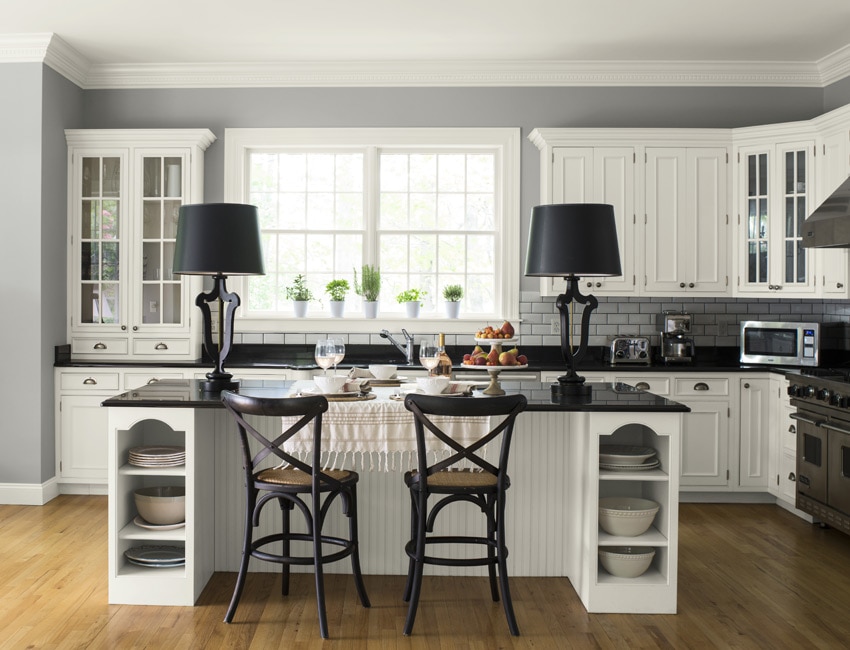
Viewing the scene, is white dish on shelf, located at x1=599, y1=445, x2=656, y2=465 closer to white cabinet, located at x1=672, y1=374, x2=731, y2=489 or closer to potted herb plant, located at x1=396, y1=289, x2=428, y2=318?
white cabinet, located at x1=672, y1=374, x2=731, y2=489

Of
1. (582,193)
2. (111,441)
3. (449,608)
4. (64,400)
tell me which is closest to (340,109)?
(582,193)

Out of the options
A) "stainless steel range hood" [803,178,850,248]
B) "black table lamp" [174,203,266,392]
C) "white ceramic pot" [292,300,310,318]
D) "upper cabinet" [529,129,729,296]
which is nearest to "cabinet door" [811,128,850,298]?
"stainless steel range hood" [803,178,850,248]

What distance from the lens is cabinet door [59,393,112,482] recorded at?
5.35 m

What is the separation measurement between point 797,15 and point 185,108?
411cm

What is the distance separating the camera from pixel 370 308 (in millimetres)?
5793

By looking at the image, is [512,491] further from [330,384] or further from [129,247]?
[129,247]

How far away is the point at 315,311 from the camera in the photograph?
6.00 meters

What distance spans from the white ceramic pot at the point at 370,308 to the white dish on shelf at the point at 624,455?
104 inches

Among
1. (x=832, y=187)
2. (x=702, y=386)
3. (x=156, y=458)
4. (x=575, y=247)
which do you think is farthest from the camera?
(x=702, y=386)

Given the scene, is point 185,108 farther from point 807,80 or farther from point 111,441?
point 807,80

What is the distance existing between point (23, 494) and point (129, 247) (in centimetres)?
177

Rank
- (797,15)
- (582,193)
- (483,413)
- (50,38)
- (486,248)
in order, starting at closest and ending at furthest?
(483,413)
(797,15)
(50,38)
(582,193)
(486,248)

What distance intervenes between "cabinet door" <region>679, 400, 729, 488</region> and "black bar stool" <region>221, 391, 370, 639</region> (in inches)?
108

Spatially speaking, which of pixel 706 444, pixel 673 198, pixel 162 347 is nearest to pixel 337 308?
pixel 162 347
